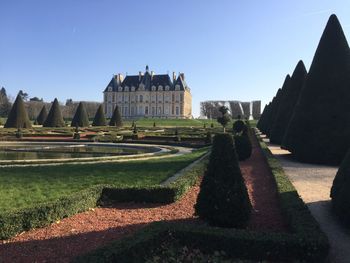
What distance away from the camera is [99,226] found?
6219 mm

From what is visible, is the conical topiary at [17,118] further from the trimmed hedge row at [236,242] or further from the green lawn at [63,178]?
the trimmed hedge row at [236,242]

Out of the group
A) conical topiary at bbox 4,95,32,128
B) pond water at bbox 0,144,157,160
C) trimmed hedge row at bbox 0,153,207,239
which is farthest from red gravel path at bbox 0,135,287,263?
conical topiary at bbox 4,95,32,128

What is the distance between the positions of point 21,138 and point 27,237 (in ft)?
75.6

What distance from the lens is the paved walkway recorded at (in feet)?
17.7

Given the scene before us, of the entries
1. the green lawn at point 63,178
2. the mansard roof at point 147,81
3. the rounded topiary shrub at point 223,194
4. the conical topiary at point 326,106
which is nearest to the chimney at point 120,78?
the mansard roof at point 147,81

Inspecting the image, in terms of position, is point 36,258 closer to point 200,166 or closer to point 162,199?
point 162,199

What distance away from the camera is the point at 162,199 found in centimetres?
788

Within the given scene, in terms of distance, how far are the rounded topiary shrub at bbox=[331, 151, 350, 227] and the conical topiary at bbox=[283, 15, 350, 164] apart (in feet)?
22.1

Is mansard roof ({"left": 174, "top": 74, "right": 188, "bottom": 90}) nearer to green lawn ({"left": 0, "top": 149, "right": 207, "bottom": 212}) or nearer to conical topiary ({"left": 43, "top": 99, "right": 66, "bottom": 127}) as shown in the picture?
conical topiary ({"left": 43, "top": 99, "right": 66, "bottom": 127})

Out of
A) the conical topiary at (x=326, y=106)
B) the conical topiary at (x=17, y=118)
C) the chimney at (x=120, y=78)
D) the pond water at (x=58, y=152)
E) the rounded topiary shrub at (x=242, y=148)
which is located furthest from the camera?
the chimney at (x=120, y=78)

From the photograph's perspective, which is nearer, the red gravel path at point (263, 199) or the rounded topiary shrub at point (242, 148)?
the red gravel path at point (263, 199)

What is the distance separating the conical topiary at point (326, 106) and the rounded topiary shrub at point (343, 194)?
6.74 meters

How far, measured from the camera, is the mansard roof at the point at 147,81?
296 feet

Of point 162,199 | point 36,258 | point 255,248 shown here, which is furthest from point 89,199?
point 255,248
